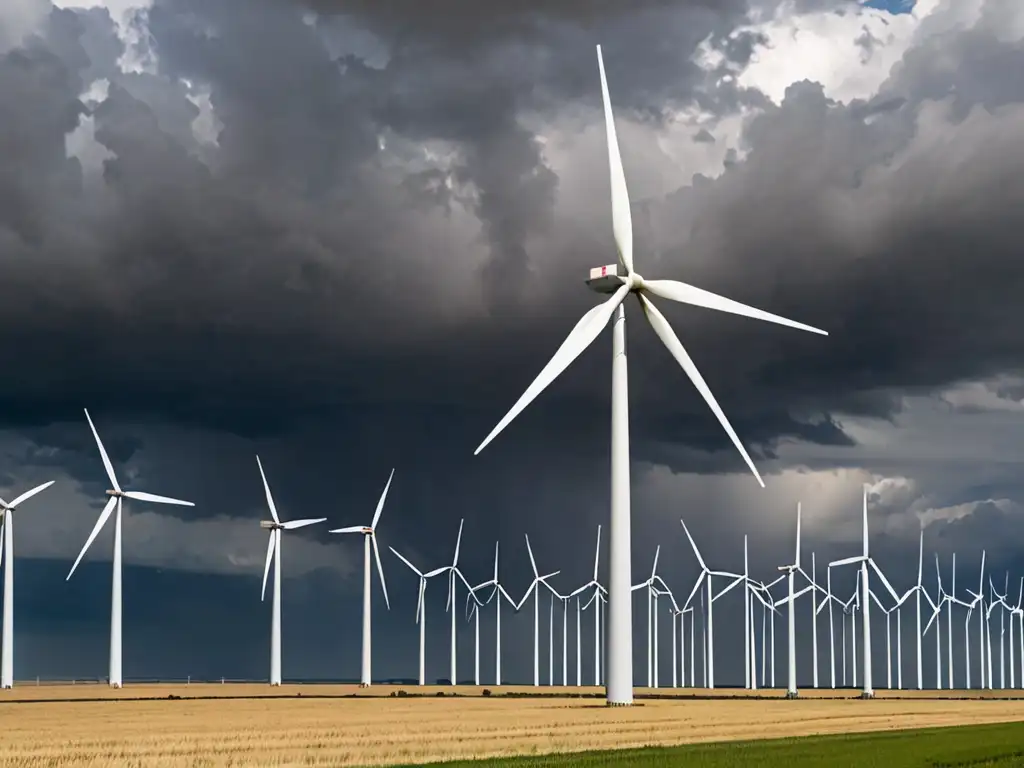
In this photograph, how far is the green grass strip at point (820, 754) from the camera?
39.1m

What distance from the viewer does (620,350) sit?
80.1 m

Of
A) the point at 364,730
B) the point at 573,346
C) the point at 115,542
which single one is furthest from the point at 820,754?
the point at 115,542

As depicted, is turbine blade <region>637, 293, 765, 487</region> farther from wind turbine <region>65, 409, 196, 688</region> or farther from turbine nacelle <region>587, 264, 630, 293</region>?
wind turbine <region>65, 409, 196, 688</region>

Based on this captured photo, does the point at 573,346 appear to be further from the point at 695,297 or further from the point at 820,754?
the point at 820,754

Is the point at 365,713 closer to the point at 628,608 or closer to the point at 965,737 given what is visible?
the point at 628,608

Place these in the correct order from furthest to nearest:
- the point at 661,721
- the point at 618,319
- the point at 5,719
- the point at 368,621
Answer: the point at 368,621
the point at 618,319
the point at 5,719
the point at 661,721

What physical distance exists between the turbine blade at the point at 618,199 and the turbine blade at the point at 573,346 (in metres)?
2.26

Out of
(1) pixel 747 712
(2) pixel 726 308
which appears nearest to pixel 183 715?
(1) pixel 747 712

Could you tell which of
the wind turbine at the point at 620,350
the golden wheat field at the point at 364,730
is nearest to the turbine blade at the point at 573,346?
the wind turbine at the point at 620,350

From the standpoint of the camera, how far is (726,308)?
78.7 m

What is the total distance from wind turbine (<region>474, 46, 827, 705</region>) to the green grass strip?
23168mm

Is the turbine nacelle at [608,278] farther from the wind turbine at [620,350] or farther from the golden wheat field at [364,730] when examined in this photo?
the golden wheat field at [364,730]

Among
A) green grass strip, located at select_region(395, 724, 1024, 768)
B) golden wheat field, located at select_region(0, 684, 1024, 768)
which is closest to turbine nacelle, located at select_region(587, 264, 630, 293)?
golden wheat field, located at select_region(0, 684, 1024, 768)

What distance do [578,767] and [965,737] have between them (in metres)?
21.6
